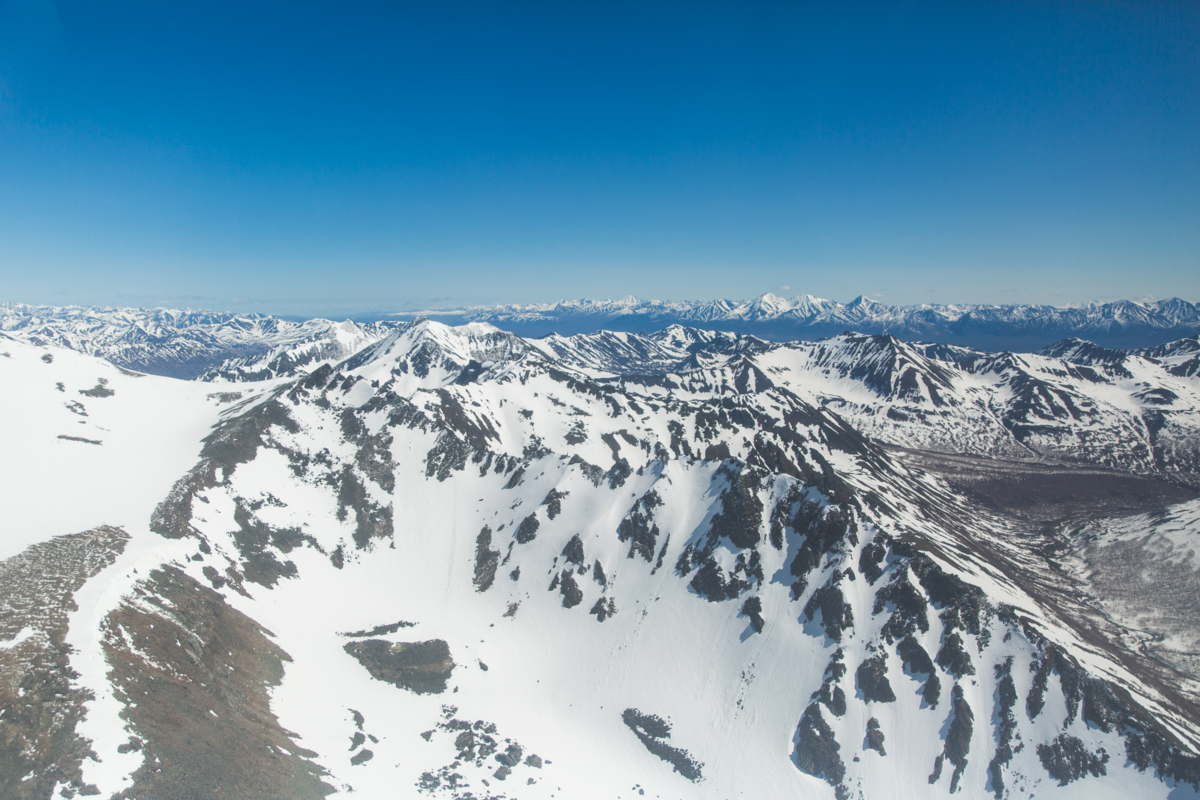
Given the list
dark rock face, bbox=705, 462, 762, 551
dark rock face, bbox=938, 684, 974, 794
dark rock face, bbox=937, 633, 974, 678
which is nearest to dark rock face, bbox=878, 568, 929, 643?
dark rock face, bbox=937, 633, 974, 678

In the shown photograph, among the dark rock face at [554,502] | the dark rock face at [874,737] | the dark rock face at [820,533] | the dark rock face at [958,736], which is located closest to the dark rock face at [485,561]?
the dark rock face at [554,502]

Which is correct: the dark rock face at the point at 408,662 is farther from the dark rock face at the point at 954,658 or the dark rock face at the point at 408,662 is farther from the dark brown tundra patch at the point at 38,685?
the dark rock face at the point at 954,658

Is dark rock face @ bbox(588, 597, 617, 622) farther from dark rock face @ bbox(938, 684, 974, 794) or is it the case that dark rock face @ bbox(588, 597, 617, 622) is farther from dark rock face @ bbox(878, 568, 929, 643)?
dark rock face @ bbox(938, 684, 974, 794)

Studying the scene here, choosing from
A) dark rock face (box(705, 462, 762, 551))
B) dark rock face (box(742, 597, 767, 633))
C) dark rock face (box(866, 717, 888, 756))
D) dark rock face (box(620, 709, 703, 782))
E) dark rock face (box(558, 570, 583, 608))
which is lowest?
dark rock face (box(620, 709, 703, 782))

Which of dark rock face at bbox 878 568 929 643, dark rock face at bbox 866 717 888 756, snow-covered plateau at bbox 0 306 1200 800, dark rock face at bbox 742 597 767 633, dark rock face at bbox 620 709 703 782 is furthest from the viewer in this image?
dark rock face at bbox 742 597 767 633

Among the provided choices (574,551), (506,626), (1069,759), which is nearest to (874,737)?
(1069,759)

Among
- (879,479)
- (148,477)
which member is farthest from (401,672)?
(879,479)

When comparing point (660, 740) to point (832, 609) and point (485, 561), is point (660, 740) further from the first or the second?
point (485, 561)
